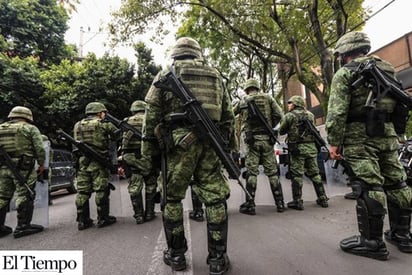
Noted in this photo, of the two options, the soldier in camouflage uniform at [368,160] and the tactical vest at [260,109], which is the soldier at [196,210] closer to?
the tactical vest at [260,109]

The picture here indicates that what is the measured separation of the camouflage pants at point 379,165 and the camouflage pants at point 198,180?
119 centimetres

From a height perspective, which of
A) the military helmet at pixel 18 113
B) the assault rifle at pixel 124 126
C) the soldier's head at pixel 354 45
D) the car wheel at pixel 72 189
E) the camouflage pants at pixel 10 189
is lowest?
the car wheel at pixel 72 189

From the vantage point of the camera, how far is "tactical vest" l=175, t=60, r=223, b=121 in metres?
2.28

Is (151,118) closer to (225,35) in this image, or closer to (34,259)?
(34,259)

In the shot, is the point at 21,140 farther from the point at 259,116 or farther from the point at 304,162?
the point at 304,162

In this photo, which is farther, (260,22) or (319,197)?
(260,22)

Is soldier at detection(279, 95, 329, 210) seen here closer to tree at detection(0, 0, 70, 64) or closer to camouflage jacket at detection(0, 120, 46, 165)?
camouflage jacket at detection(0, 120, 46, 165)

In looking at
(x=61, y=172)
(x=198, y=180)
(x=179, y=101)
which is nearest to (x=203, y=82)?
(x=179, y=101)

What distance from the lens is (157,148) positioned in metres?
2.39

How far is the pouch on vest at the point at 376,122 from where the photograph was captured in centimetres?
225

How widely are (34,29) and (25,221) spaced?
13.1 meters

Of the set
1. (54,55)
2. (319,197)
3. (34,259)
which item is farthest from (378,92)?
(54,55)

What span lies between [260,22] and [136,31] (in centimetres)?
505

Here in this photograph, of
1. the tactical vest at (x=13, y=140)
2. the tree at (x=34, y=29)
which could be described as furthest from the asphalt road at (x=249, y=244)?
the tree at (x=34, y=29)
